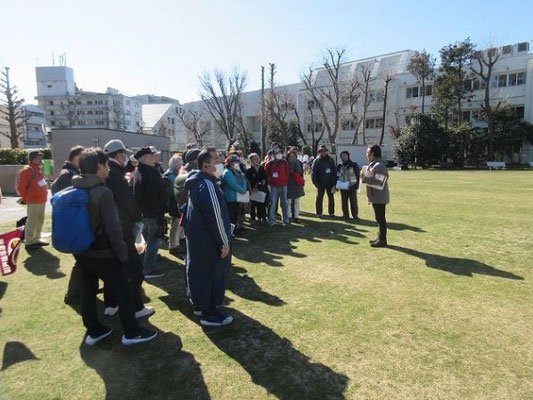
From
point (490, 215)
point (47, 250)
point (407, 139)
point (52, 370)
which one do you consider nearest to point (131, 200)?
point (52, 370)

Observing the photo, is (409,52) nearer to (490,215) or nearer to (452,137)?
(452,137)

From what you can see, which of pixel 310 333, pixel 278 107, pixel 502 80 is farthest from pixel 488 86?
pixel 310 333

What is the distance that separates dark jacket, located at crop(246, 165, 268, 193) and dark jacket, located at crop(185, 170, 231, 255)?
532 centimetres

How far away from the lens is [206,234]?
388 centimetres

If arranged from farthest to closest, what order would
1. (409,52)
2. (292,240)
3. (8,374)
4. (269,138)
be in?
(269,138) < (409,52) < (292,240) < (8,374)

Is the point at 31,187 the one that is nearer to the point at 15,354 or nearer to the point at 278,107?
the point at 15,354

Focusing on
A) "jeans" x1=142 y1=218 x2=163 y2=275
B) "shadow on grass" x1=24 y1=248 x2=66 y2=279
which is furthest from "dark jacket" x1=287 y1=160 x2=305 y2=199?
"shadow on grass" x1=24 y1=248 x2=66 y2=279

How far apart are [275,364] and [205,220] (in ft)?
4.99

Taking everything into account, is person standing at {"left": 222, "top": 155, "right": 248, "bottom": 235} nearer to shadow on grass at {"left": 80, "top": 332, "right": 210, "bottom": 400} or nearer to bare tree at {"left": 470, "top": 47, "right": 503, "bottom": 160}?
shadow on grass at {"left": 80, "top": 332, "right": 210, "bottom": 400}

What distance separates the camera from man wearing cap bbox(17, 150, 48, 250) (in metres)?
7.17

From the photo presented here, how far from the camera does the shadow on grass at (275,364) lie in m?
2.98

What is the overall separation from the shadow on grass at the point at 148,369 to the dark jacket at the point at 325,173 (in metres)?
7.27

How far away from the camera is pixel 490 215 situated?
33.8ft

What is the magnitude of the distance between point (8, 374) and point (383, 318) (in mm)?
3660
